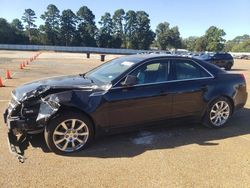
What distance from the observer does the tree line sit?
325 ft

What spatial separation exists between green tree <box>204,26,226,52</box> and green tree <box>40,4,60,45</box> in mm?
57714

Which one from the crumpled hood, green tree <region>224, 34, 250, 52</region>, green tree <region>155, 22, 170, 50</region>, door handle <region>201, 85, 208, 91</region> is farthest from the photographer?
green tree <region>224, 34, 250, 52</region>

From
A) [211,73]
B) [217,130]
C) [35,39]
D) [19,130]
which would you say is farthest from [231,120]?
[35,39]

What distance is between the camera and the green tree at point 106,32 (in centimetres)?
9981

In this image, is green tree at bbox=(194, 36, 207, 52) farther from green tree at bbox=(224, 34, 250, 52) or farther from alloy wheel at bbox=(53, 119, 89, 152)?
alloy wheel at bbox=(53, 119, 89, 152)

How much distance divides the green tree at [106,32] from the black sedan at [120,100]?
313 ft

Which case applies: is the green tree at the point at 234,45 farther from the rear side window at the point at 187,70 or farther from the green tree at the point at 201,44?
the rear side window at the point at 187,70

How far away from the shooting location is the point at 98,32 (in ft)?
335

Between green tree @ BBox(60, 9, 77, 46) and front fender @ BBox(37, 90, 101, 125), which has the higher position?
green tree @ BBox(60, 9, 77, 46)

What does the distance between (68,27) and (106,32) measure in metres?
13.5

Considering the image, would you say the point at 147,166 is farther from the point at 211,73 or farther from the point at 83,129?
the point at 211,73

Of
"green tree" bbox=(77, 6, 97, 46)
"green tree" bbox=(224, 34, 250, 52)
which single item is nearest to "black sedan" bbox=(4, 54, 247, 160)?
"green tree" bbox=(77, 6, 97, 46)

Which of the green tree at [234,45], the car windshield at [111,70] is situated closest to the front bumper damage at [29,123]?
the car windshield at [111,70]

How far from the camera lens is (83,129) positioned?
4.74m
